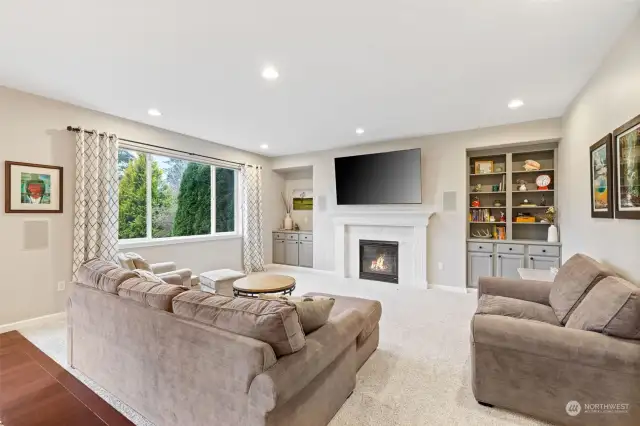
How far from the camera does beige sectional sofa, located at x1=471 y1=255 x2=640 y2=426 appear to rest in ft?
5.32

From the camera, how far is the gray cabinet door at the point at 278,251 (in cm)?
697

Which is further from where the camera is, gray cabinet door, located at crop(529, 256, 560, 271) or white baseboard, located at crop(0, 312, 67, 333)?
gray cabinet door, located at crop(529, 256, 560, 271)

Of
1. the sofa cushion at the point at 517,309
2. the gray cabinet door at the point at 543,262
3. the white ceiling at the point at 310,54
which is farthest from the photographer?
the gray cabinet door at the point at 543,262

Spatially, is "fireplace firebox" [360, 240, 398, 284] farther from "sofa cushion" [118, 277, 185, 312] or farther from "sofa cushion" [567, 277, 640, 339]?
"sofa cushion" [118, 277, 185, 312]

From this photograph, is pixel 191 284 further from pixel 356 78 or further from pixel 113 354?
pixel 356 78

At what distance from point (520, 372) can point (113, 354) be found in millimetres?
2640

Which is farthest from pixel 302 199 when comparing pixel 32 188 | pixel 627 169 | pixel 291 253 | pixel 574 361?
pixel 574 361

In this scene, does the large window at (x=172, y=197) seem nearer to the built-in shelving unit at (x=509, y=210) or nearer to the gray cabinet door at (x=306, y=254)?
the gray cabinet door at (x=306, y=254)

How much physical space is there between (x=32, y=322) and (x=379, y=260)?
5.07 m

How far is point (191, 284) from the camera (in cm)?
380

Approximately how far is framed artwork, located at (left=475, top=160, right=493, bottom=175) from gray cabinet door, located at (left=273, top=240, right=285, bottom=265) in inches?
171

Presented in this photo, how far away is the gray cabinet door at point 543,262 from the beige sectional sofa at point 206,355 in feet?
12.0

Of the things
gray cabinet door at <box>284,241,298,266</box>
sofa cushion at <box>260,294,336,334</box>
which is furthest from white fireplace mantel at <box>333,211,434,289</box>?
sofa cushion at <box>260,294,336,334</box>

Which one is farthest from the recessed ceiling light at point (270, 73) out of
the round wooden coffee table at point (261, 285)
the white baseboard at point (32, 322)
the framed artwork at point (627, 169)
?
the white baseboard at point (32, 322)
